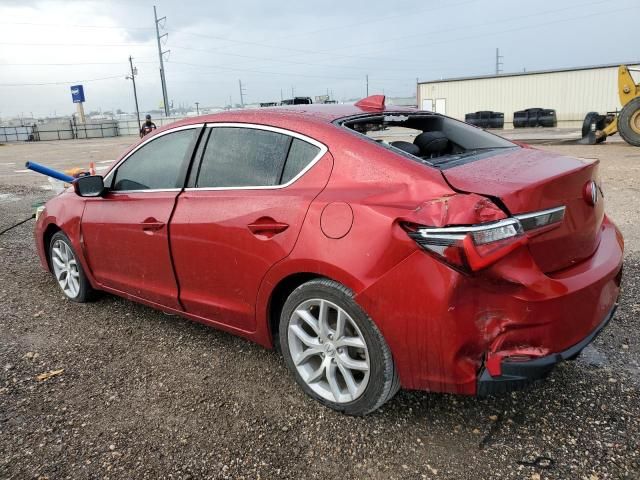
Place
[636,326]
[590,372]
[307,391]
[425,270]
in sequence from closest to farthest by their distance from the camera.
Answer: [425,270] → [307,391] → [590,372] → [636,326]

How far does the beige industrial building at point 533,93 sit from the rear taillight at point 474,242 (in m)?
33.9

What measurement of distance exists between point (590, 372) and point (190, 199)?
257 centimetres

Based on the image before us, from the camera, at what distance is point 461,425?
2572 millimetres

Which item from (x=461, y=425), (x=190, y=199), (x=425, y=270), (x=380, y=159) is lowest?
(x=461, y=425)

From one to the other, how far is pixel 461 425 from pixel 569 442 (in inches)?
19.1

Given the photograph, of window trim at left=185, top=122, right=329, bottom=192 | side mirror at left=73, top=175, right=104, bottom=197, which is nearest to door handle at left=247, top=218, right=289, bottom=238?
window trim at left=185, top=122, right=329, bottom=192

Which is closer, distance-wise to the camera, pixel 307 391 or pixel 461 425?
pixel 461 425

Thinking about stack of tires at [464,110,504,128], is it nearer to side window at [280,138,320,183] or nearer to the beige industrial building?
the beige industrial building

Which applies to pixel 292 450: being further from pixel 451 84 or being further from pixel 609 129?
pixel 451 84

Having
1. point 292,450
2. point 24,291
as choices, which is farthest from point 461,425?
point 24,291

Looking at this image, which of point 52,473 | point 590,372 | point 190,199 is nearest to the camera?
point 52,473

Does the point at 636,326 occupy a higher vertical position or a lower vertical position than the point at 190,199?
lower

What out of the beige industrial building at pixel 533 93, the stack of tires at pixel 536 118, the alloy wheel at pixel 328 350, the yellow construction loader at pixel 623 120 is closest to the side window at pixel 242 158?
the alloy wheel at pixel 328 350

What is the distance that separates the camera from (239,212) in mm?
2863
